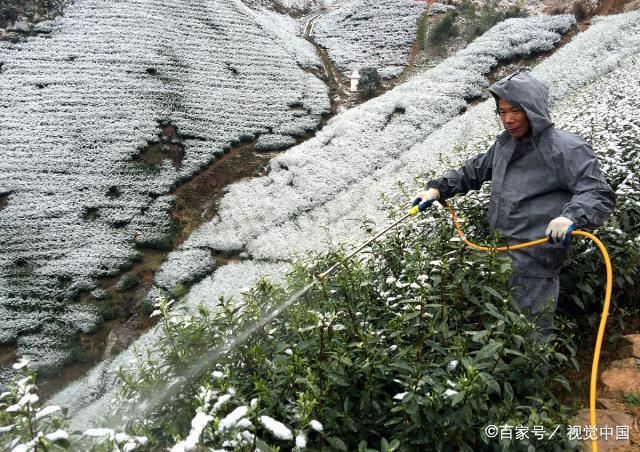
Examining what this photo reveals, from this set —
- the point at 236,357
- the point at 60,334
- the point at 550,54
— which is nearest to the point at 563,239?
the point at 236,357

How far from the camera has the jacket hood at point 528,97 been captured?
4.24 m

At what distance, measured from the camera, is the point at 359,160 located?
1848cm

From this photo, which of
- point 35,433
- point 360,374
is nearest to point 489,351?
point 360,374

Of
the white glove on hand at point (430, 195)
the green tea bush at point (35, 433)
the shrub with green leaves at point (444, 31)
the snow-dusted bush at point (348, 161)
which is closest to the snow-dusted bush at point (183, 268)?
the snow-dusted bush at point (348, 161)

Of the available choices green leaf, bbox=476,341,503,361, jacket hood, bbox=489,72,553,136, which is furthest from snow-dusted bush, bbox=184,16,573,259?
green leaf, bbox=476,341,503,361

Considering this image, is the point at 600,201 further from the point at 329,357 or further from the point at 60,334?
the point at 60,334

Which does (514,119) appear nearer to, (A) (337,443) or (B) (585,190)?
(B) (585,190)

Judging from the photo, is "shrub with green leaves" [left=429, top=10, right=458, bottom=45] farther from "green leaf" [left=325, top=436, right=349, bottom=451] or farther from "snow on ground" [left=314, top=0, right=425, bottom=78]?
"green leaf" [left=325, top=436, right=349, bottom=451]

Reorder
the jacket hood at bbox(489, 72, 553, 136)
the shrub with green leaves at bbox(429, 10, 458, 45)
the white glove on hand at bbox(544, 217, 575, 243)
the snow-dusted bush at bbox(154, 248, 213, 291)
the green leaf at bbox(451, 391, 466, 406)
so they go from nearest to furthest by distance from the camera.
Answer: the green leaf at bbox(451, 391, 466, 406), the white glove on hand at bbox(544, 217, 575, 243), the jacket hood at bbox(489, 72, 553, 136), the snow-dusted bush at bbox(154, 248, 213, 291), the shrub with green leaves at bbox(429, 10, 458, 45)

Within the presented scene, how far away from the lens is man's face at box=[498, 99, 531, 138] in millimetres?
4367

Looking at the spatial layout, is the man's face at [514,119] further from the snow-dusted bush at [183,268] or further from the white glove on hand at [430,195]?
the snow-dusted bush at [183,268]

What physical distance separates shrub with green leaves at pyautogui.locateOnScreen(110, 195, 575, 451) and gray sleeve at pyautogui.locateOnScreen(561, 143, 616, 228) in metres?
0.74

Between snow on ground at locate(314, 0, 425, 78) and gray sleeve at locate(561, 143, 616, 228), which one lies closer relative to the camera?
gray sleeve at locate(561, 143, 616, 228)

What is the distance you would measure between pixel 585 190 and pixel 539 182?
469 millimetres
